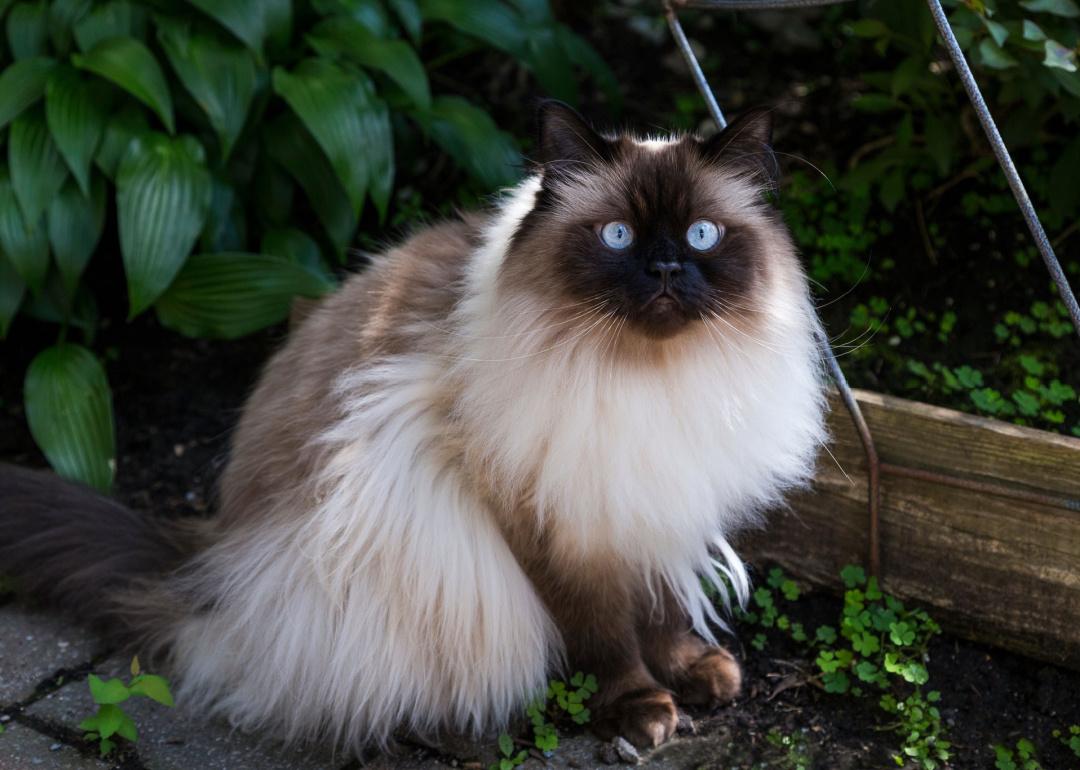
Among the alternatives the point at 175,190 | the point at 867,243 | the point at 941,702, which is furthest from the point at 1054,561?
the point at 175,190

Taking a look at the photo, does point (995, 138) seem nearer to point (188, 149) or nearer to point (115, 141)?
point (188, 149)

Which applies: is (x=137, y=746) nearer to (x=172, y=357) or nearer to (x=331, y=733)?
(x=331, y=733)

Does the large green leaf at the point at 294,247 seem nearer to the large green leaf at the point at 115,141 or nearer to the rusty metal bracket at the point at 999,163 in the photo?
the large green leaf at the point at 115,141

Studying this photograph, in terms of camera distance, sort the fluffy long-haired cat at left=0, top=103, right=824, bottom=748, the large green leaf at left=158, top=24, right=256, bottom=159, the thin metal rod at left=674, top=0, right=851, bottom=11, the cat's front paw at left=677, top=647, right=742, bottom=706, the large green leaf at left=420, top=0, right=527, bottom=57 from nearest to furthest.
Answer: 1. the fluffy long-haired cat at left=0, top=103, right=824, bottom=748
2. the thin metal rod at left=674, top=0, right=851, bottom=11
3. the cat's front paw at left=677, top=647, right=742, bottom=706
4. the large green leaf at left=158, top=24, right=256, bottom=159
5. the large green leaf at left=420, top=0, right=527, bottom=57

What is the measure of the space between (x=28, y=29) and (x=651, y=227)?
2.14 m

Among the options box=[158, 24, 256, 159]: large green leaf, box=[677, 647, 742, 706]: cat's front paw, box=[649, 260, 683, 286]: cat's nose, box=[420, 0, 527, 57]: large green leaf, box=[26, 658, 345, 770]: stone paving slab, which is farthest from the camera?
box=[420, 0, 527, 57]: large green leaf

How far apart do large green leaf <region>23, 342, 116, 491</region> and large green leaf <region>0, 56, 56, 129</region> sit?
2.21ft

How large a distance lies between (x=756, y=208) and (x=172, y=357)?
223cm

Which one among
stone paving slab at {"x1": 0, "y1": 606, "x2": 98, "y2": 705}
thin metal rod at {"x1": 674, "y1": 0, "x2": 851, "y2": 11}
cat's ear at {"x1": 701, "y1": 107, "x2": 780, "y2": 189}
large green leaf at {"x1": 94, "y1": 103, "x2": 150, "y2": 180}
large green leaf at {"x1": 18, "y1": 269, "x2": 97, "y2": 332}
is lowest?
stone paving slab at {"x1": 0, "y1": 606, "x2": 98, "y2": 705}

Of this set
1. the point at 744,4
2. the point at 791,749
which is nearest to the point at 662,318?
the point at 744,4

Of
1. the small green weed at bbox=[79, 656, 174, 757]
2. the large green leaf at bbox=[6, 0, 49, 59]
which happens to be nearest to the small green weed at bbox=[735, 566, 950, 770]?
the small green weed at bbox=[79, 656, 174, 757]

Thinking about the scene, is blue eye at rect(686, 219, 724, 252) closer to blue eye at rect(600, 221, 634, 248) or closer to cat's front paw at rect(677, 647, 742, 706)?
blue eye at rect(600, 221, 634, 248)

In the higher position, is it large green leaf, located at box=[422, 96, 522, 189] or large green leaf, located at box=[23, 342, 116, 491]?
large green leaf, located at box=[422, 96, 522, 189]

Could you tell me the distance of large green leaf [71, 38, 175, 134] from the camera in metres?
3.01
